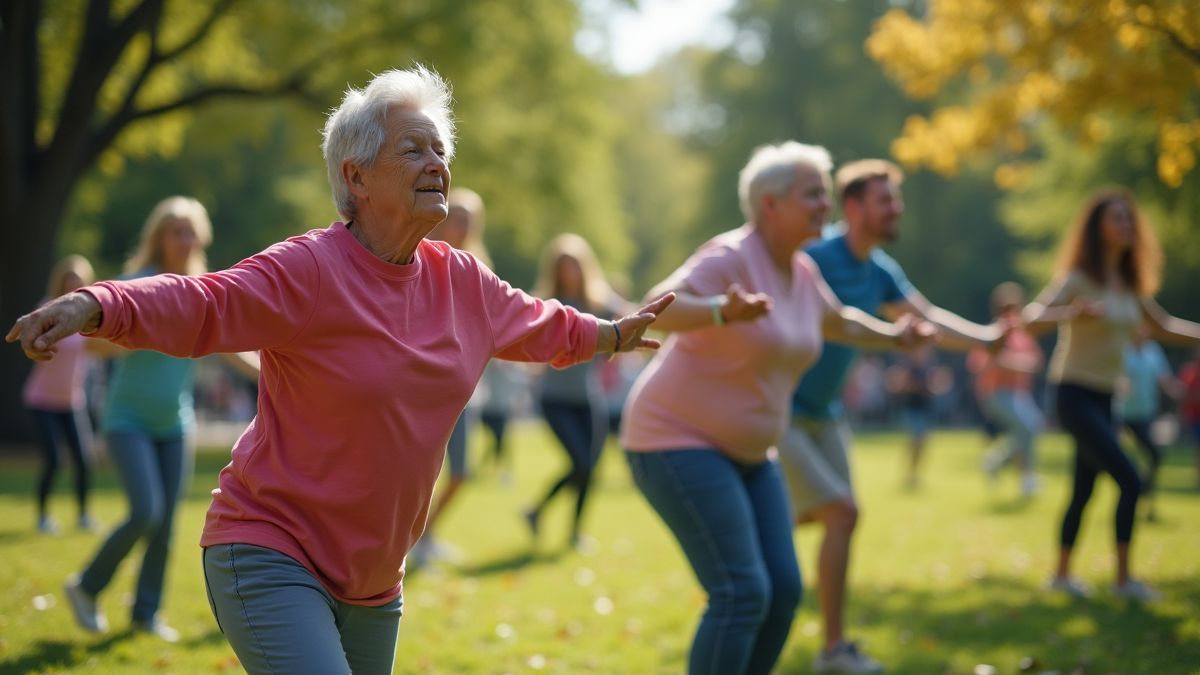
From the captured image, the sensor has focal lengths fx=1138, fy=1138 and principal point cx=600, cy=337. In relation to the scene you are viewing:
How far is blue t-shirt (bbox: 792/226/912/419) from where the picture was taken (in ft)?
20.4

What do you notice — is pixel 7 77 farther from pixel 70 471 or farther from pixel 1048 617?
pixel 1048 617

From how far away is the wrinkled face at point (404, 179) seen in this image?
3.37 m

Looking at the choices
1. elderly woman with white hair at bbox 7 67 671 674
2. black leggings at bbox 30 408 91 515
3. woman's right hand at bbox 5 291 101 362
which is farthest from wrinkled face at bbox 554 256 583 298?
woman's right hand at bbox 5 291 101 362

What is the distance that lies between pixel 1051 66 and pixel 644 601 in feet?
20.6

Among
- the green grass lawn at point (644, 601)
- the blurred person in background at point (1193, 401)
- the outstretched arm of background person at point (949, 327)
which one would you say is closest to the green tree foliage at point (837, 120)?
the blurred person in background at point (1193, 401)

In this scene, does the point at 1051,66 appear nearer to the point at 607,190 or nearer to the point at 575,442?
the point at 575,442

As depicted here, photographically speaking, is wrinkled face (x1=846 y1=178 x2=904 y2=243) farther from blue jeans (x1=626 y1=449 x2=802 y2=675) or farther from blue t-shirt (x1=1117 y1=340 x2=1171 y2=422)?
blue t-shirt (x1=1117 y1=340 x2=1171 y2=422)

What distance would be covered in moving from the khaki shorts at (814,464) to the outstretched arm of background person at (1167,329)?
2.81 m

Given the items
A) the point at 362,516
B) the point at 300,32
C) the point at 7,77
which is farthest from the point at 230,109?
the point at 362,516

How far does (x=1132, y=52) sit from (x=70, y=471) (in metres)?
15.4

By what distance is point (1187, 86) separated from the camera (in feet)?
28.6

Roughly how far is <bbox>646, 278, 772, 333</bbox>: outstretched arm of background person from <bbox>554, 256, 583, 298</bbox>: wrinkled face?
17.8 feet

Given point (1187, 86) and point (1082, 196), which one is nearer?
point (1187, 86)

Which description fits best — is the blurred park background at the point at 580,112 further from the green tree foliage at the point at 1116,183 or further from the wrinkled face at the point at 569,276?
the wrinkled face at the point at 569,276
